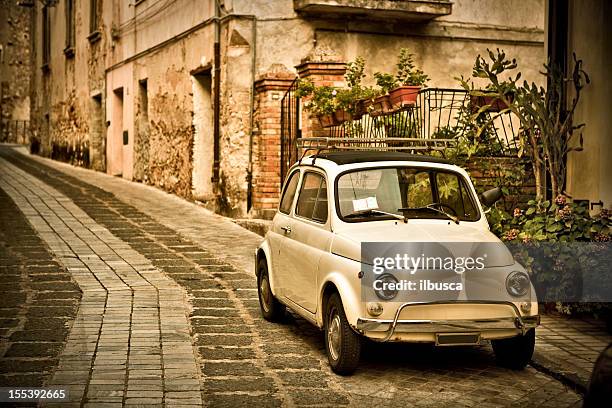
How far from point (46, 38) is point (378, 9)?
66.9 feet

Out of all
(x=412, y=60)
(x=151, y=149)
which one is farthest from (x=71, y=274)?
(x=151, y=149)

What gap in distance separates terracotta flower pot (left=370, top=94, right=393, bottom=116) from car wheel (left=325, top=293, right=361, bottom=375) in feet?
21.0

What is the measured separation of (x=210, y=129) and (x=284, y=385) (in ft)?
38.0

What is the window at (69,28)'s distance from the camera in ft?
90.1

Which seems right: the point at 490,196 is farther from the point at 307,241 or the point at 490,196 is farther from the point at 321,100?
the point at 321,100

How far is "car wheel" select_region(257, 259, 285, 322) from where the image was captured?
812cm

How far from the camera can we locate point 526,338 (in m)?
6.45

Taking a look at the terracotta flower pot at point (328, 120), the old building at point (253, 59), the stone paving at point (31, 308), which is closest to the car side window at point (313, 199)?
the stone paving at point (31, 308)

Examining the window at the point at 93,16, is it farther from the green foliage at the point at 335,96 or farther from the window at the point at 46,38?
the green foliage at the point at 335,96

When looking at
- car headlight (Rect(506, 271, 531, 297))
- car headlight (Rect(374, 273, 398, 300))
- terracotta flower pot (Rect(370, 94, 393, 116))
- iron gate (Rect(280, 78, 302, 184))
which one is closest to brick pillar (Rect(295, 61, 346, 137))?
iron gate (Rect(280, 78, 302, 184))

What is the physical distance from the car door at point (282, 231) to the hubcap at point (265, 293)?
0.25 metres

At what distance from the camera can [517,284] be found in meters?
6.27

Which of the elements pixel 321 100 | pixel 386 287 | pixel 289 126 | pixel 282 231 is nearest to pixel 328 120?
pixel 321 100

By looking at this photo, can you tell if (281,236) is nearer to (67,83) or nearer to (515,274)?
(515,274)
